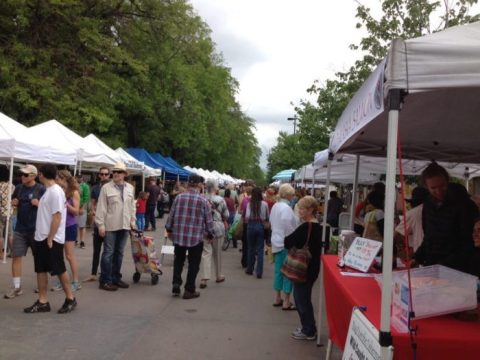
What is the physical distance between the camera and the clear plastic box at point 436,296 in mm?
2875

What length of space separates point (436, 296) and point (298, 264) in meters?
2.55

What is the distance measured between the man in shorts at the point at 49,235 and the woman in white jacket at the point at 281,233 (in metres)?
2.91

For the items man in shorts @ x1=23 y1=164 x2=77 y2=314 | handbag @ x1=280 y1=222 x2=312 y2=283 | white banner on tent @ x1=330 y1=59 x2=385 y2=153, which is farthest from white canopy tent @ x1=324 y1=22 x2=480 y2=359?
man in shorts @ x1=23 y1=164 x2=77 y2=314

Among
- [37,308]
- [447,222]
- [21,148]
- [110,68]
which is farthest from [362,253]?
[110,68]

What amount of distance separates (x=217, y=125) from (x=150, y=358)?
32802mm

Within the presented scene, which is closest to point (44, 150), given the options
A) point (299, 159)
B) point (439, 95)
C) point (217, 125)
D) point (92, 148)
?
point (92, 148)

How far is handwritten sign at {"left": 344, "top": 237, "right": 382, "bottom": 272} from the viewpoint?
4469mm

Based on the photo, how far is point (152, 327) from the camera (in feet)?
19.8

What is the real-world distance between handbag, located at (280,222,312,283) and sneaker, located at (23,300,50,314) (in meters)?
3.14

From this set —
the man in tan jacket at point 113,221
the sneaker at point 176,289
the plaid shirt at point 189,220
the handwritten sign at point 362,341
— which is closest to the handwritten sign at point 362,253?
the handwritten sign at point 362,341

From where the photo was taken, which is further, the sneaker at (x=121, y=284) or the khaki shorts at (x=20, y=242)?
the sneaker at (x=121, y=284)

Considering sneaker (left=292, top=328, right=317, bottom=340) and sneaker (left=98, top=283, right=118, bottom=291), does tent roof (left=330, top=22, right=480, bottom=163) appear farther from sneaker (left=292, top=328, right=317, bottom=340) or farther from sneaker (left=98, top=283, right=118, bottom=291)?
sneaker (left=98, top=283, right=118, bottom=291)

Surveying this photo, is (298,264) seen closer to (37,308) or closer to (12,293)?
(37,308)

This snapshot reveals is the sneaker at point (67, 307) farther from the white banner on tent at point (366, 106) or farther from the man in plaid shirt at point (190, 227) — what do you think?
the white banner on tent at point (366, 106)
